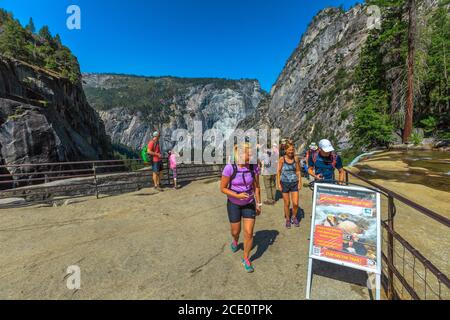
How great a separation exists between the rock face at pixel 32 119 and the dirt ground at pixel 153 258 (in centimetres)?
1694

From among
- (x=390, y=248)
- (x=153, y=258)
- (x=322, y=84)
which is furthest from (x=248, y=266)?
(x=322, y=84)

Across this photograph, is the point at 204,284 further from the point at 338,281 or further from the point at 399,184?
the point at 399,184

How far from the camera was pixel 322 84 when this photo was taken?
95500 mm

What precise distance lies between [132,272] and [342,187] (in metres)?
3.46

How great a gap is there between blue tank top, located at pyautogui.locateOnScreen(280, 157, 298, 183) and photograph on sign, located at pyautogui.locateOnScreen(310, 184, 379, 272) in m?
1.87

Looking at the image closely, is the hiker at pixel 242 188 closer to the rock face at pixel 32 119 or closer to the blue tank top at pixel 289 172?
the blue tank top at pixel 289 172

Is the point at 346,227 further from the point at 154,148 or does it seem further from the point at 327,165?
the point at 154,148

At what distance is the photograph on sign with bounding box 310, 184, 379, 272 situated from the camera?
2.94 metres

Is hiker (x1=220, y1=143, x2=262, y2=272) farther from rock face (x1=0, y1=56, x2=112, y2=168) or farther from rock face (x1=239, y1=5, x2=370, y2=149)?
rock face (x1=239, y1=5, x2=370, y2=149)

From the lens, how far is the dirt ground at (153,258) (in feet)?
11.3

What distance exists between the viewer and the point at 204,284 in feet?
11.7

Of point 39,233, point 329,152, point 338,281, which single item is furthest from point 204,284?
point 39,233

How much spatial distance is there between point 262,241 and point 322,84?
103 m
